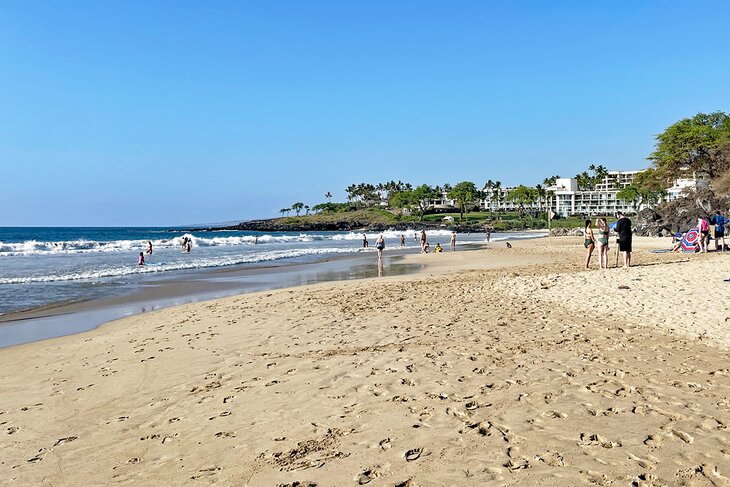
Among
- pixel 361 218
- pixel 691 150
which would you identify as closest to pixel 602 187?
pixel 361 218

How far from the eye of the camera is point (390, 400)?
17.9 ft

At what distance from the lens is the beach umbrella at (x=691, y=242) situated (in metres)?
24.2

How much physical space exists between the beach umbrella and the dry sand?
1578 centimetres

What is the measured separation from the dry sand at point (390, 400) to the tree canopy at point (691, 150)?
5261 centimetres

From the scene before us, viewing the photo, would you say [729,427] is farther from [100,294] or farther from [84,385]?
[100,294]

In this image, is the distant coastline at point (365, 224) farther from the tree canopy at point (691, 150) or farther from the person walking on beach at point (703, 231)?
the person walking on beach at point (703, 231)

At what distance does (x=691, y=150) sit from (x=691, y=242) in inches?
1511

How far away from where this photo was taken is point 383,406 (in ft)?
17.3

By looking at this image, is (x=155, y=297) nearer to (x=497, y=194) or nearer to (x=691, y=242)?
(x=691, y=242)

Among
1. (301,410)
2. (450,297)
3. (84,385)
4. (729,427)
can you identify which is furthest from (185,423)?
(450,297)

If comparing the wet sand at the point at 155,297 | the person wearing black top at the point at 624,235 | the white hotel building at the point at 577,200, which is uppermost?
the white hotel building at the point at 577,200

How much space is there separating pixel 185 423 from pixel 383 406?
1988 mm

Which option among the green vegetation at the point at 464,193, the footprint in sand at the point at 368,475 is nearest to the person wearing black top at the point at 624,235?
the footprint in sand at the point at 368,475

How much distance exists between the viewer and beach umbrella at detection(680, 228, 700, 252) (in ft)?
79.4
